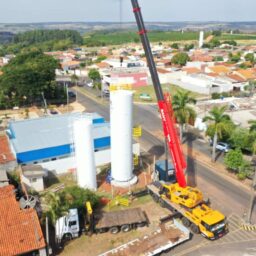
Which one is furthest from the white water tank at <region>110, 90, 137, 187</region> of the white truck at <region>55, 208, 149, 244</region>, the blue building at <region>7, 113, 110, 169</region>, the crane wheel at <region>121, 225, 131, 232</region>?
the crane wheel at <region>121, 225, 131, 232</region>

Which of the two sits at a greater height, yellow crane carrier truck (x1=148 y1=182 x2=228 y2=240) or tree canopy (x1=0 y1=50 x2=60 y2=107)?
tree canopy (x1=0 y1=50 x2=60 y2=107)

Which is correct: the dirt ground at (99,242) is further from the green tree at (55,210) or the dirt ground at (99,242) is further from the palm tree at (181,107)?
the palm tree at (181,107)

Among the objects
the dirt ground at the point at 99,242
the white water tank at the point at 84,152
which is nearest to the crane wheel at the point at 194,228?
the dirt ground at the point at 99,242

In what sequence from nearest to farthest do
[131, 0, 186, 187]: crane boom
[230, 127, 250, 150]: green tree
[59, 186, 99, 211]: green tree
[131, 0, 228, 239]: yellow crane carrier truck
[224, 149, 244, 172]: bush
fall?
[131, 0, 228, 239]: yellow crane carrier truck, [59, 186, 99, 211]: green tree, [131, 0, 186, 187]: crane boom, [224, 149, 244, 172]: bush, [230, 127, 250, 150]: green tree

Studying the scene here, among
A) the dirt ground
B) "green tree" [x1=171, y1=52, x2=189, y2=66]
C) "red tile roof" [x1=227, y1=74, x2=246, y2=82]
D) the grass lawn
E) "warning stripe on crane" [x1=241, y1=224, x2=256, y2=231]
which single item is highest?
"green tree" [x1=171, y1=52, x2=189, y2=66]

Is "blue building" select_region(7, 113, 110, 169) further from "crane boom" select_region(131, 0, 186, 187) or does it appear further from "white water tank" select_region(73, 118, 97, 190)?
"crane boom" select_region(131, 0, 186, 187)

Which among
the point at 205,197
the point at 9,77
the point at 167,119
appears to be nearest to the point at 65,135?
the point at 167,119

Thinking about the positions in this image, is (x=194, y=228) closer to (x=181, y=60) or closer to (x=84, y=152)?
(x=84, y=152)
